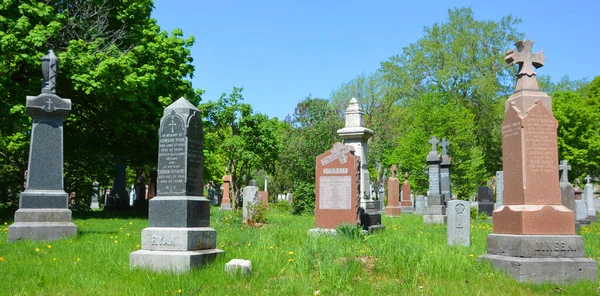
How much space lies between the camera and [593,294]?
591cm

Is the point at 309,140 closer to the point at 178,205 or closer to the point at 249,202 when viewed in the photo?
the point at 249,202

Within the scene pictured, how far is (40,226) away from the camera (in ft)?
34.5

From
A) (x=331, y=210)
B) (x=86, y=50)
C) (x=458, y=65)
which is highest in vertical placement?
(x=458, y=65)

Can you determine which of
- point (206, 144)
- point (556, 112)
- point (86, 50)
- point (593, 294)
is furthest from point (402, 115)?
point (593, 294)

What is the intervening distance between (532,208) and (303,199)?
17.2 m

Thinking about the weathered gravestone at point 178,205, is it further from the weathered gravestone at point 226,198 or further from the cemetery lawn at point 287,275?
the weathered gravestone at point 226,198

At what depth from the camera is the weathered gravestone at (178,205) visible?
7125 millimetres

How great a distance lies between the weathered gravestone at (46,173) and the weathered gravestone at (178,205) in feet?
14.5

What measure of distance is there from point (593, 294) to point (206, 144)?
18.4m

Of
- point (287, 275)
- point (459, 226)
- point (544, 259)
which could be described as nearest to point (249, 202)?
point (459, 226)

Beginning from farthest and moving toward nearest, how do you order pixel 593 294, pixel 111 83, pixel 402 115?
1. pixel 402 115
2. pixel 111 83
3. pixel 593 294

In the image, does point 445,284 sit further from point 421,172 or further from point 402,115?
point 402,115

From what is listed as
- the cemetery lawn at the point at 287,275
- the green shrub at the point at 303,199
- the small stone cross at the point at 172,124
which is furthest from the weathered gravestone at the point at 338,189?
the green shrub at the point at 303,199

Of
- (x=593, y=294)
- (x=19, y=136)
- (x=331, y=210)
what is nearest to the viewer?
(x=593, y=294)
